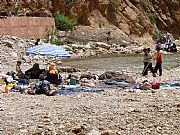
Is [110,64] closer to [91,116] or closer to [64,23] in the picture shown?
[64,23]

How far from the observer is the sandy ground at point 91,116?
8047mm

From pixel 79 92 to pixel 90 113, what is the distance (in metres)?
4.04

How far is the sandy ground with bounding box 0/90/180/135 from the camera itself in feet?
26.4

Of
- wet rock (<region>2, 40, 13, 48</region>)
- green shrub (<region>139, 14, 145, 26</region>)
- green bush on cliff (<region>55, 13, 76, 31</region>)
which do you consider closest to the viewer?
wet rock (<region>2, 40, 13, 48</region>)

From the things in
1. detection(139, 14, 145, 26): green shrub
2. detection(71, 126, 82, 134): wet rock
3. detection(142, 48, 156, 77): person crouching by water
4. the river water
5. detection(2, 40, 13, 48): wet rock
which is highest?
detection(139, 14, 145, 26): green shrub

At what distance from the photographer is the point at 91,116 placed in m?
9.02

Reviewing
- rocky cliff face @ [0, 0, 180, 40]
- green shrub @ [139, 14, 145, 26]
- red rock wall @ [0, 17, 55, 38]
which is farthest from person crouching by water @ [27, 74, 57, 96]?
green shrub @ [139, 14, 145, 26]

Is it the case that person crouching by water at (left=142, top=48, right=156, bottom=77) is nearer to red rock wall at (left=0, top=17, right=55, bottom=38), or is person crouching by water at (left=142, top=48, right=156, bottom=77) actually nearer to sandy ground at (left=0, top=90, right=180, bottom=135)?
sandy ground at (left=0, top=90, right=180, bottom=135)

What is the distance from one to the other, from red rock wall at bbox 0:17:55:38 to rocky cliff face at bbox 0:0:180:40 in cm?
347

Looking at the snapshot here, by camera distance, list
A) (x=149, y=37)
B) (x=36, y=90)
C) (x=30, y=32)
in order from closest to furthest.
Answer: (x=36, y=90)
(x=30, y=32)
(x=149, y=37)

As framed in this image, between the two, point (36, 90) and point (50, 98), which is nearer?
point (50, 98)

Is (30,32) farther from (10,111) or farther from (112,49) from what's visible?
(10,111)

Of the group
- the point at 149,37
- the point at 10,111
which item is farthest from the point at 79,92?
the point at 149,37

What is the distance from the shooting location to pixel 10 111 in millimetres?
9906
